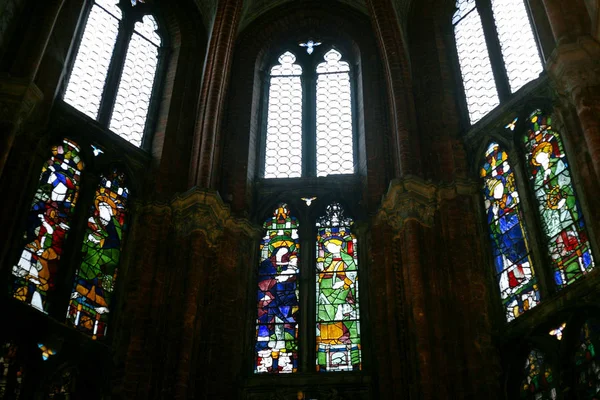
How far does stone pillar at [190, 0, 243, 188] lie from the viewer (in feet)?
45.4

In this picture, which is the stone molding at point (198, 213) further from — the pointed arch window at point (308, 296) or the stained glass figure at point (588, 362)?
the stained glass figure at point (588, 362)

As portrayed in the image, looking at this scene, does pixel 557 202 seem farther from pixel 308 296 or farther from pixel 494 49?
pixel 308 296

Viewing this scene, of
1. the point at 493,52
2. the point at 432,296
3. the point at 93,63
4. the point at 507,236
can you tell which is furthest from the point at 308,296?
the point at 93,63

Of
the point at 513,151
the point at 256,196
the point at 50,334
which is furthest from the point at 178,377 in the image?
the point at 513,151

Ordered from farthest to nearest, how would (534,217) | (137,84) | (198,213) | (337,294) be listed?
(137,84) < (337,294) < (198,213) < (534,217)

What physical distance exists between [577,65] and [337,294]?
5296mm

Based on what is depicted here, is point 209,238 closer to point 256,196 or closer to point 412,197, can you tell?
point 256,196

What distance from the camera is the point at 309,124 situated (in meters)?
15.9

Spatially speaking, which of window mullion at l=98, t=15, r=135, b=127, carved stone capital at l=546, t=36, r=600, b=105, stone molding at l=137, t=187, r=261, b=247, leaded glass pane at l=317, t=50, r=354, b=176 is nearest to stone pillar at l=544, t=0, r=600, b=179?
carved stone capital at l=546, t=36, r=600, b=105

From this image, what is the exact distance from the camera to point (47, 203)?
12.4 m

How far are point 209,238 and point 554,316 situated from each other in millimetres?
5528

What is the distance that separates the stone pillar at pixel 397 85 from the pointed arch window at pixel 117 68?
175 inches

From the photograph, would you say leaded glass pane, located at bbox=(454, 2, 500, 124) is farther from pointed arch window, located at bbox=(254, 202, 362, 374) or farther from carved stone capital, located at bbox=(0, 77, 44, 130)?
carved stone capital, located at bbox=(0, 77, 44, 130)

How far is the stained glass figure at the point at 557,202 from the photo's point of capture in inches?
427
